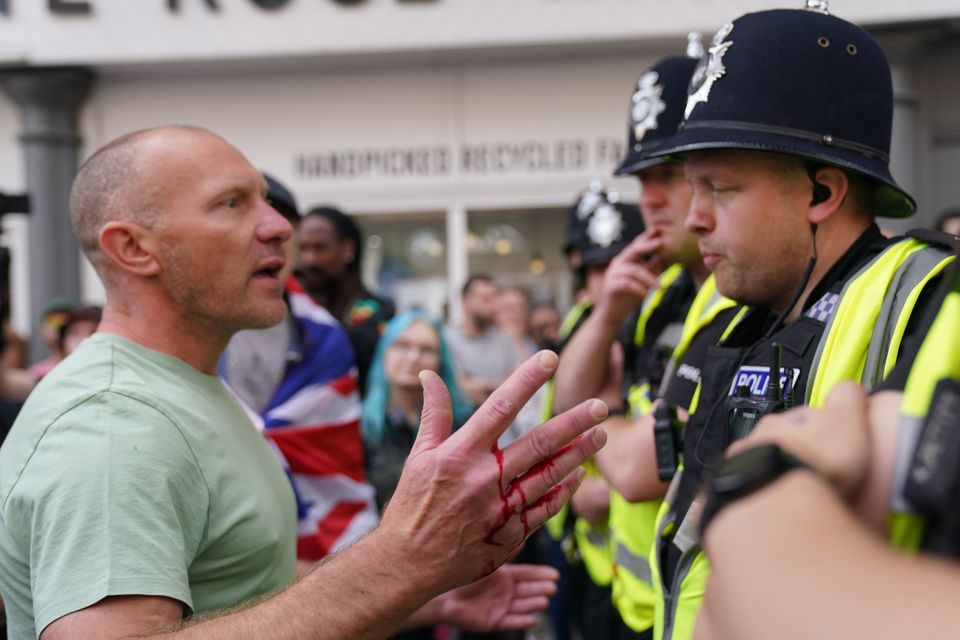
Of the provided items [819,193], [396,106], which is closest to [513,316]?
[396,106]

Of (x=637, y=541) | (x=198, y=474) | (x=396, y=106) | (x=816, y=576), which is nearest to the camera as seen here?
(x=816, y=576)

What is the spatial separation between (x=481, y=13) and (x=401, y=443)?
206 inches

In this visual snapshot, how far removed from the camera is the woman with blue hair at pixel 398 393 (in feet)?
13.5

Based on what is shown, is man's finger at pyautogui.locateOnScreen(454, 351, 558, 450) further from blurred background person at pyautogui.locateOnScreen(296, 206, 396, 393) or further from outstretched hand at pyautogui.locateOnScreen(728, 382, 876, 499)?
blurred background person at pyautogui.locateOnScreen(296, 206, 396, 393)

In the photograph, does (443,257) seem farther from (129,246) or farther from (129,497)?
(129,497)

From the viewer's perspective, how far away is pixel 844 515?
2.57 ft

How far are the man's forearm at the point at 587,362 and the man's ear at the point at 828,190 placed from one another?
3.93 feet

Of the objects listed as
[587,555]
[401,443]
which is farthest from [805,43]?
[401,443]

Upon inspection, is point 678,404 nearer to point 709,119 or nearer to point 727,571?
point 709,119

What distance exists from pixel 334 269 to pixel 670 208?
246 centimetres

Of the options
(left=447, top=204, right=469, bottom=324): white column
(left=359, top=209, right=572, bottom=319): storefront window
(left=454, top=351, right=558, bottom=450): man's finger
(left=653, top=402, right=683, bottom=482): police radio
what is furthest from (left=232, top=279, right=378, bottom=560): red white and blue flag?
(left=359, top=209, right=572, bottom=319): storefront window

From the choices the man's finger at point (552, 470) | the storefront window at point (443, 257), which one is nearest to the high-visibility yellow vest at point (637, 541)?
the man's finger at point (552, 470)

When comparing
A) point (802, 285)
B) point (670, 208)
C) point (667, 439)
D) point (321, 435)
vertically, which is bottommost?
point (321, 435)

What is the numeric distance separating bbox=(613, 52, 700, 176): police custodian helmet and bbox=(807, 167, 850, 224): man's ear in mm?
1014
